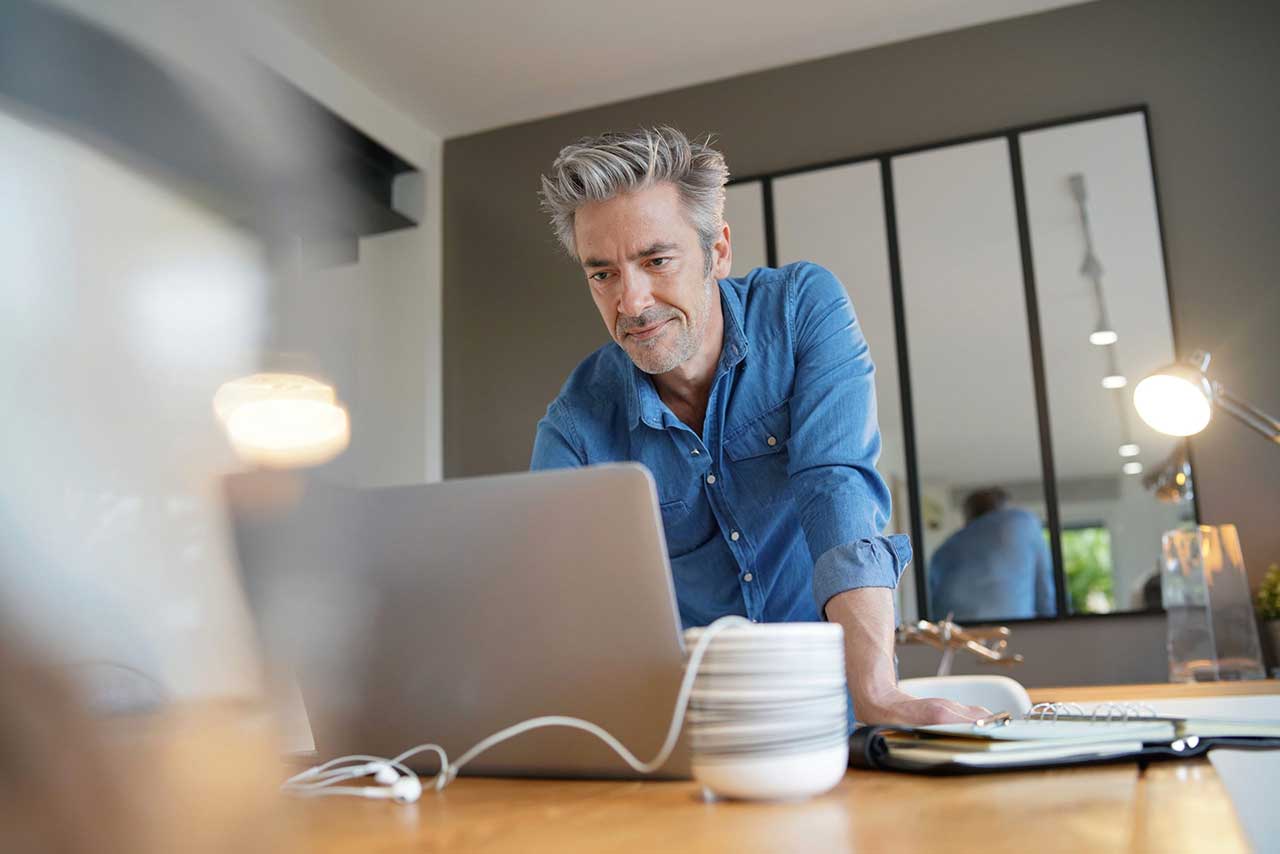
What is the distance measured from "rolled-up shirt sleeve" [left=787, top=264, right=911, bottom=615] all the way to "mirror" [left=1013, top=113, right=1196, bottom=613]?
186 cm

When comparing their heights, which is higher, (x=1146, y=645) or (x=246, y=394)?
(x=246, y=394)

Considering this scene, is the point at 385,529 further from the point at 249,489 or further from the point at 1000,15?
the point at 1000,15

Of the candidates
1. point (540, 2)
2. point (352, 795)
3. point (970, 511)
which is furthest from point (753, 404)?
point (540, 2)

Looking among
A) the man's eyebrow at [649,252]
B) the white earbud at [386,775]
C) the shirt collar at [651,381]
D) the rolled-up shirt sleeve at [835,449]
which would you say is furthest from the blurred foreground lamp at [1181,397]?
the white earbud at [386,775]

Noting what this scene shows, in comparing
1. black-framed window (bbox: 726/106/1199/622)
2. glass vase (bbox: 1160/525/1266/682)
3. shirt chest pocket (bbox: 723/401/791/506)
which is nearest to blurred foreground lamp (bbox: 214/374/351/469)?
black-framed window (bbox: 726/106/1199/622)

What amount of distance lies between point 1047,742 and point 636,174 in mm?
1050

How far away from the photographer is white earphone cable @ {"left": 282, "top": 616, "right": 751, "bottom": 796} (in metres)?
0.67

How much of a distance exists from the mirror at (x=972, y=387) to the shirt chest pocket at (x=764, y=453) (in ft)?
6.01

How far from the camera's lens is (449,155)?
13.8ft

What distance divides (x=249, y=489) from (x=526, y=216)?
10.7 feet

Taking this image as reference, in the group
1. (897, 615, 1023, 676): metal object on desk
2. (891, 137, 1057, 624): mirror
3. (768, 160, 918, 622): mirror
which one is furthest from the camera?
(768, 160, 918, 622): mirror

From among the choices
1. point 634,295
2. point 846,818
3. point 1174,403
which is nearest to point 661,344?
point 634,295

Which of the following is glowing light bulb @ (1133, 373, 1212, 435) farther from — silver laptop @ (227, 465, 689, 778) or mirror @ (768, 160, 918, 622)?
silver laptop @ (227, 465, 689, 778)

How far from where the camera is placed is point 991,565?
3.20 meters
